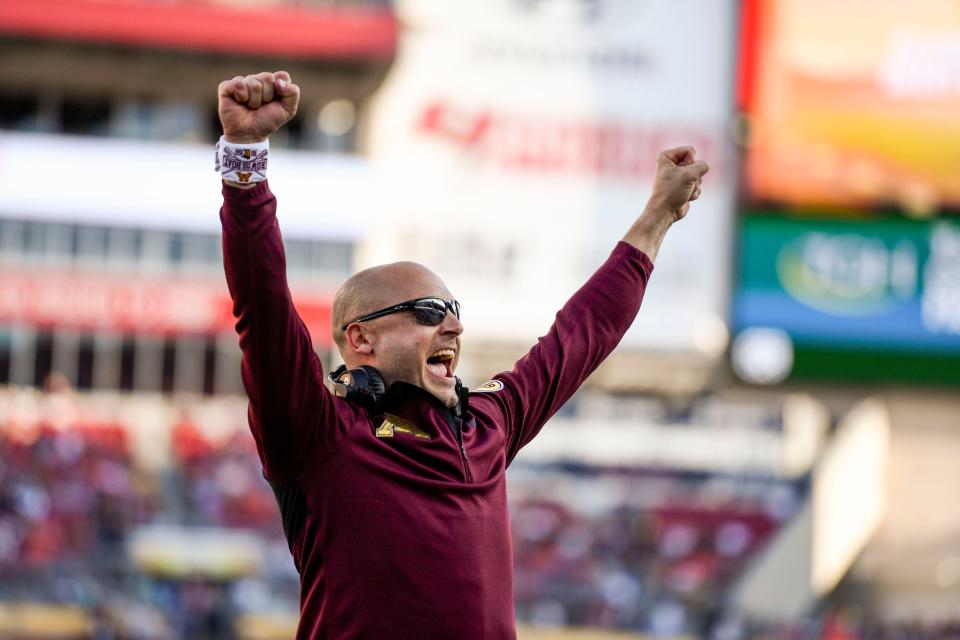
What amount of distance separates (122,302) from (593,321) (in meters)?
22.1

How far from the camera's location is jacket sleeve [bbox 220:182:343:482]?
2.53 metres

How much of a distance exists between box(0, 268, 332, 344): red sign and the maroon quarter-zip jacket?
21.5m

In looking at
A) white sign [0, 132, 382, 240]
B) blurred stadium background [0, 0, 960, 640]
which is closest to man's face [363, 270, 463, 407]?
blurred stadium background [0, 0, 960, 640]

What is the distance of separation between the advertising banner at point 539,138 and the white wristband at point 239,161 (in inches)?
808

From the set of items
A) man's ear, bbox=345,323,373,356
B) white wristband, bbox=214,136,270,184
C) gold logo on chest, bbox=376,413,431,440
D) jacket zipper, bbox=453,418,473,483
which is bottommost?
jacket zipper, bbox=453,418,473,483

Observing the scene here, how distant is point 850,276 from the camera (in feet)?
72.4

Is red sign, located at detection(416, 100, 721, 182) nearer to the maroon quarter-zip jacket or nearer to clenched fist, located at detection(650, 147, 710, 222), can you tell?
clenched fist, located at detection(650, 147, 710, 222)

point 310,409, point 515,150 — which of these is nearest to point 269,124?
point 310,409

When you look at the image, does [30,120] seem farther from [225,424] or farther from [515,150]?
[515,150]

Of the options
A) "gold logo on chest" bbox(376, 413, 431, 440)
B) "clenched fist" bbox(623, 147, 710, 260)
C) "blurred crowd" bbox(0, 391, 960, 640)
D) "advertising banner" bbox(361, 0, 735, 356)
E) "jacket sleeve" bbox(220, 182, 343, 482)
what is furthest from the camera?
"advertising banner" bbox(361, 0, 735, 356)

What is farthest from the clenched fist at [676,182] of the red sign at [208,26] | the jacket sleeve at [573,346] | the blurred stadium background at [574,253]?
the red sign at [208,26]

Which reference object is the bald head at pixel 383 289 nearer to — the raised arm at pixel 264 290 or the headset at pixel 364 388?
the headset at pixel 364 388

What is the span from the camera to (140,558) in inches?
752

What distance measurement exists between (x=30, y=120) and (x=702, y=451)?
11.0m
